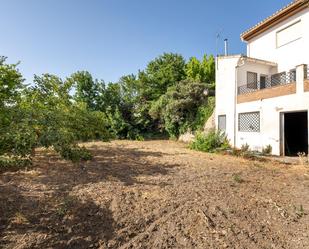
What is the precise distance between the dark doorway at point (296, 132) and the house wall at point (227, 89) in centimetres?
322

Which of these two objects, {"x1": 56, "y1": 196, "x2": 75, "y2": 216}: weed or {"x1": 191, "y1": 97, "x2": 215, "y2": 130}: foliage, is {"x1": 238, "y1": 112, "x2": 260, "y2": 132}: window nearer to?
{"x1": 191, "y1": 97, "x2": 215, "y2": 130}: foliage

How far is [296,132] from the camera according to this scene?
13445mm

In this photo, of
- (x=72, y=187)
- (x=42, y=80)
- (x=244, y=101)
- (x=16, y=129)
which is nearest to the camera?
(x=16, y=129)

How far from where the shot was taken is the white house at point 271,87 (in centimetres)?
1153

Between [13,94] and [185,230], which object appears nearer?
[185,230]

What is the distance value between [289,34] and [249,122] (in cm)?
615

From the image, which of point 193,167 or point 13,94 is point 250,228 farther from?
point 13,94

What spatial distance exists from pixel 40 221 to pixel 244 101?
1312 cm

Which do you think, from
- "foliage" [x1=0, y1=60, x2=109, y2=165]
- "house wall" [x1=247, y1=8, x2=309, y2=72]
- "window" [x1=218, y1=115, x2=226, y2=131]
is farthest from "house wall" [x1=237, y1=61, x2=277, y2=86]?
"foliage" [x1=0, y1=60, x2=109, y2=165]

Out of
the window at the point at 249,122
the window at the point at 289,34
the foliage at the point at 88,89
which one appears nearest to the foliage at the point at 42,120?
the window at the point at 249,122

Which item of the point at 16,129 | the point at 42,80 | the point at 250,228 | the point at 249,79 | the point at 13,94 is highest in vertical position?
the point at 249,79

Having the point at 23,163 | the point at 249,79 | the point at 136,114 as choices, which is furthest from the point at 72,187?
Answer: the point at 136,114

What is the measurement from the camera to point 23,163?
379 centimetres

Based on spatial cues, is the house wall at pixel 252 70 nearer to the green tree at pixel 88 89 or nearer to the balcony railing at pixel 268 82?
the balcony railing at pixel 268 82
